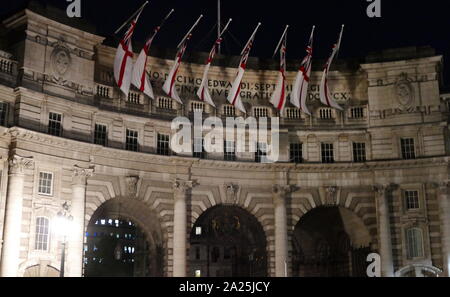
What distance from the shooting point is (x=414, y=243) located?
54906 mm

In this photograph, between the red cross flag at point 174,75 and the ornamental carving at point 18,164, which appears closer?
the ornamental carving at point 18,164

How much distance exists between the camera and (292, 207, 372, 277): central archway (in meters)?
58.8

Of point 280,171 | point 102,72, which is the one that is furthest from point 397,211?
point 102,72

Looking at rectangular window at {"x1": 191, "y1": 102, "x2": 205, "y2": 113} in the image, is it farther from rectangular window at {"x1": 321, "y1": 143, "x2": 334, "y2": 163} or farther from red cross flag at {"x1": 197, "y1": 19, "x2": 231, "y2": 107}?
rectangular window at {"x1": 321, "y1": 143, "x2": 334, "y2": 163}

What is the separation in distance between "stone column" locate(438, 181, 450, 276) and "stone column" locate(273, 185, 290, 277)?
13.0m

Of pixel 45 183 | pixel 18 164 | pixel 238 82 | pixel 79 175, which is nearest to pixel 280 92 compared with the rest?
pixel 238 82

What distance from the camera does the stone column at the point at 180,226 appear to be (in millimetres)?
52969

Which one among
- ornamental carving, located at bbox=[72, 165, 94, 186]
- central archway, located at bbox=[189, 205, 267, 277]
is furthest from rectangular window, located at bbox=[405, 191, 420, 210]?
A: ornamental carving, located at bbox=[72, 165, 94, 186]

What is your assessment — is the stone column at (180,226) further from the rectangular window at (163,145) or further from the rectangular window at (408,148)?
the rectangular window at (408,148)

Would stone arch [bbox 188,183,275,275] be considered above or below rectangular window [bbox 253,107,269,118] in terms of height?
below

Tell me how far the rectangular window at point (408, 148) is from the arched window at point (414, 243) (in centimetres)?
643

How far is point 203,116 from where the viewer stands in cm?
5706

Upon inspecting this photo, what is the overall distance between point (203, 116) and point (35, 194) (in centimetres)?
1687

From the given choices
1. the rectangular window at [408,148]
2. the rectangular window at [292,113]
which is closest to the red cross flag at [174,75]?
the rectangular window at [292,113]
